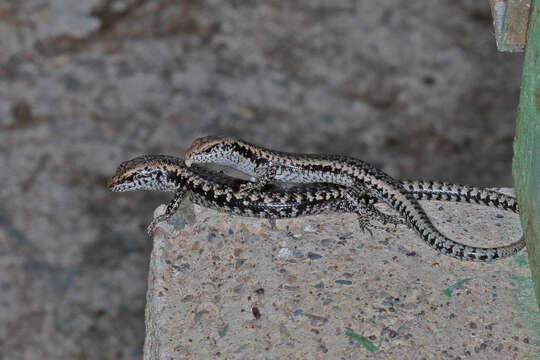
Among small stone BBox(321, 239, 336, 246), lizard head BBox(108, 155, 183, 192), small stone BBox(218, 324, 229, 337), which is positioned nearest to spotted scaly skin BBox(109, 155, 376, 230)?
lizard head BBox(108, 155, 183, 192)

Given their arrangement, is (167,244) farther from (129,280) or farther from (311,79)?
(311,79)

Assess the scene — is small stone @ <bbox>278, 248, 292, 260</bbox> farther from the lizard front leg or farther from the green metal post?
the green metal post

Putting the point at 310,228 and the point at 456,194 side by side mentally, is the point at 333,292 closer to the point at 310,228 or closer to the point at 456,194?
the point at 310,228

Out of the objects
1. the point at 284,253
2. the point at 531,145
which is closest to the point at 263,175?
the point at 284,253

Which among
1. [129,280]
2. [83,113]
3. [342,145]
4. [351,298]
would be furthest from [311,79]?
[351,298]

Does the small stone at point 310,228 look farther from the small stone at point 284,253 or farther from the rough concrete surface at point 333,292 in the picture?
the small stone at point 284,253

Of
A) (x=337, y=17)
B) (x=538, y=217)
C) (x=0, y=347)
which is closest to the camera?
(x=538, y=217)
